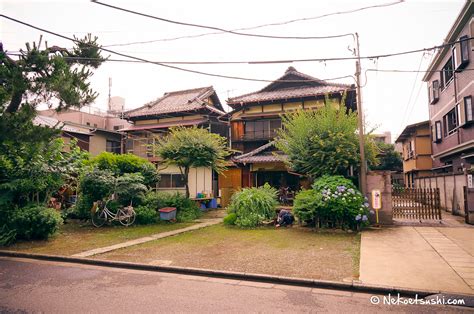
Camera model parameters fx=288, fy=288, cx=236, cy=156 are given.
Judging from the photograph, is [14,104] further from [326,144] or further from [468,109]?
[468,109]

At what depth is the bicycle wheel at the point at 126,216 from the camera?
1326 centimetres

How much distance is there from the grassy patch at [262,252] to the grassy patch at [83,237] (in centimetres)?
151

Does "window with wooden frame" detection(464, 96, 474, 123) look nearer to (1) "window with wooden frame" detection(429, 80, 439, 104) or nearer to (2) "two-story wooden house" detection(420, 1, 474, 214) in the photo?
(2) "two-story wooden house" detection(420, 1, 474, 214)

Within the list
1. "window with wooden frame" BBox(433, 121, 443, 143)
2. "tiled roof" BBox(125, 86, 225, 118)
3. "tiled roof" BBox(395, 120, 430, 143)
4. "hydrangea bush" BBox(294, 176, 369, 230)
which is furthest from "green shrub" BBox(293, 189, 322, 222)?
"tiled roof" BBox(395, 120, 430, 143)

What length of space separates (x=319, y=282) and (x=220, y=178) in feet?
57.1

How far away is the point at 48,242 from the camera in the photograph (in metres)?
9.69

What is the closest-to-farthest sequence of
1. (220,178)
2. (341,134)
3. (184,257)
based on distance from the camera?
(184,257)
(341,134)
(220,178)

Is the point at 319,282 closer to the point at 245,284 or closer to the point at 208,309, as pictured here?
the point at 245,284

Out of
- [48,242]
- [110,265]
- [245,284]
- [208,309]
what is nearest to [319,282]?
[245,284]

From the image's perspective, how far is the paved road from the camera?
171 inches

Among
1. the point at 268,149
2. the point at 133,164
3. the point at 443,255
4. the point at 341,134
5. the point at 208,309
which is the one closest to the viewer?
the point at 208,309

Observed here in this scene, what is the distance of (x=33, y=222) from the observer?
31.2ft

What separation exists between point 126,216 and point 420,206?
12.8 m

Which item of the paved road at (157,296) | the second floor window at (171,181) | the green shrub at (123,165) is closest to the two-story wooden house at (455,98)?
the paved road at (157,296)
